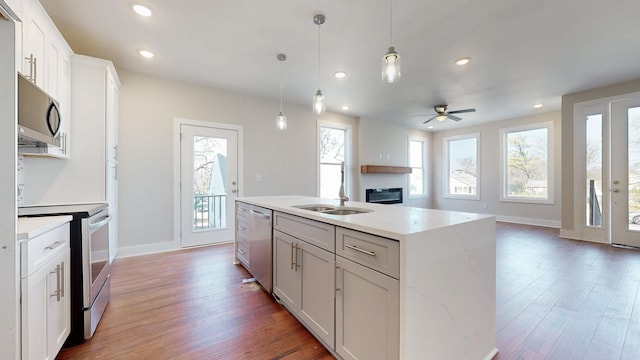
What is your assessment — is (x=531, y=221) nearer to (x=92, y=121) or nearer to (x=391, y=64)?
(x=391, y=64)

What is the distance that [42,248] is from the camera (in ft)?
4.42

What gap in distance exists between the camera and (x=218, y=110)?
14.3ft

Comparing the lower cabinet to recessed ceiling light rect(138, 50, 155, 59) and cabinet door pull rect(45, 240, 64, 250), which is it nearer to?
cabinet door pull rect(45, 240, 64, 250)

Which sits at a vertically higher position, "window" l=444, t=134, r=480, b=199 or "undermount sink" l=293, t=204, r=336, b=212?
"window" l=444, t=134, r=480, b=199

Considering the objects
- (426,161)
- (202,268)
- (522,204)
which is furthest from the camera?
(426,161)

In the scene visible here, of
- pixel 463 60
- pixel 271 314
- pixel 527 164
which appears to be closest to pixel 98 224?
pixel 271 314

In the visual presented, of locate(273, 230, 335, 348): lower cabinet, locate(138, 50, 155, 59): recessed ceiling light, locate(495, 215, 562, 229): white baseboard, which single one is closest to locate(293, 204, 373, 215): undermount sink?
locate(273, 230, 335, 348): lower cabinet

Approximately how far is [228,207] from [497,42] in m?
4.37

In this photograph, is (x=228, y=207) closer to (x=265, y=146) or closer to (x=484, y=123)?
(x=265, y=146)

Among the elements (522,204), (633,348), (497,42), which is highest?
(497,42)

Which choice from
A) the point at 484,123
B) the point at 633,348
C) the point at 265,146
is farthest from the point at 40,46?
the point at 484,123

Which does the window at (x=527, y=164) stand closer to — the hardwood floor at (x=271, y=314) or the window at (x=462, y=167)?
the window at (x=462, y=167)

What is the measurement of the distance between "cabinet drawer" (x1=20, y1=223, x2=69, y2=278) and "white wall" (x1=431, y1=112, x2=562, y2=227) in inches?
317

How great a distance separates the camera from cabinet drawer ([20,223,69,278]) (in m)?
1.21
